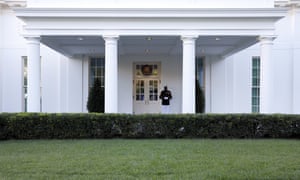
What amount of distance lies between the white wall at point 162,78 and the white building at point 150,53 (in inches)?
2.2

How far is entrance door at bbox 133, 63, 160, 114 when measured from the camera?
1852 cm

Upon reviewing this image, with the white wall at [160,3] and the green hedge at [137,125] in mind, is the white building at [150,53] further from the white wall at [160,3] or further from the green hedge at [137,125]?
the green hedge at [137,125]

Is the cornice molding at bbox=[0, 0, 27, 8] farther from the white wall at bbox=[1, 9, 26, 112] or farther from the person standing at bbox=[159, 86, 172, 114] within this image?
the person standing at bbox=[159, 86, 172, 114]

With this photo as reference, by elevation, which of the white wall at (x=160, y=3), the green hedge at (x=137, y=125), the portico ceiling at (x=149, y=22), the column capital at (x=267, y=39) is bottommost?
the green hedge at (x=137, y=125)

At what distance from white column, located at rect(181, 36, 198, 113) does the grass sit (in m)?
2.25

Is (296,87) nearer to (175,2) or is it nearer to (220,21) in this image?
(220,21)

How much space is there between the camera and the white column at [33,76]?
11.7 m

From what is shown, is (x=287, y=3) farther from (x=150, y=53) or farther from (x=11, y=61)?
(x=11, y=61)

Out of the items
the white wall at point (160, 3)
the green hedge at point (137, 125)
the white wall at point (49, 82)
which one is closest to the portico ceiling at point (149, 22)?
the white wall at point (160, 3)

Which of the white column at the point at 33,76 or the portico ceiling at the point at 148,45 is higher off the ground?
the portico ceiling at the point at 148,45

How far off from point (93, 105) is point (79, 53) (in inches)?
116

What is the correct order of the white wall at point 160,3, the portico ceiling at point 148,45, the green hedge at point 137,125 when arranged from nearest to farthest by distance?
1. the green hedge at point 137,125
2. the white wall at point 160,3
3. the portico ceiling at point 148,45

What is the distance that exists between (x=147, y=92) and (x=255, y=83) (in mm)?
6025

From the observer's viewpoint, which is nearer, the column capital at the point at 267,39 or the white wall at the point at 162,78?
the column capital at the point at 267,39
